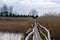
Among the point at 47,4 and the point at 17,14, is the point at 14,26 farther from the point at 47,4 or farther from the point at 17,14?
the point at 47,4

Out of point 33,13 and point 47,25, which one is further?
point 33,13

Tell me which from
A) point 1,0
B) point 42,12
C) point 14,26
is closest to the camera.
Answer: point 14,26

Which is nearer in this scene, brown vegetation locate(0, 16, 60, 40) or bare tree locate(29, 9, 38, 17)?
brown vegetation locate(0, 16, 60, 40)

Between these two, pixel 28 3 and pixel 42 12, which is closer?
pixel 42 12

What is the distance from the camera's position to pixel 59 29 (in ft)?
4.84

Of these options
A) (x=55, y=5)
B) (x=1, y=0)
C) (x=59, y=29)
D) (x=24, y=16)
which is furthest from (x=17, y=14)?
(x=59, y=29)

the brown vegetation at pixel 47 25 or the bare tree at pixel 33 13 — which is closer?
the brown vegetation at pixel 47 25

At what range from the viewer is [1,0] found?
2.95 m

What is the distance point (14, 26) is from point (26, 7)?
2.52 ft

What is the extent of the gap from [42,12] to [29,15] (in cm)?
23

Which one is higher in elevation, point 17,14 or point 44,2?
point 44,2

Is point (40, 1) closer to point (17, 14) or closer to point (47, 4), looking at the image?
point (47, 4)

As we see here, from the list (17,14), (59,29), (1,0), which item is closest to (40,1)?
(17,14)

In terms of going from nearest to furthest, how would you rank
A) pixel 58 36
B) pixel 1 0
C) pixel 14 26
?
1. pixel 58 36
2. pixel 14 26
3. pixel 1 0
